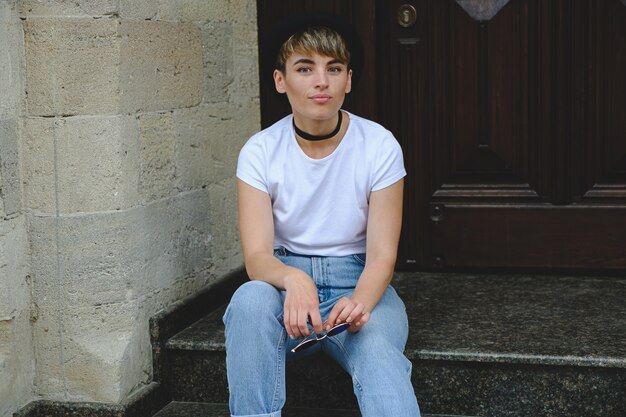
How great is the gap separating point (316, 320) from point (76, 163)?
0.85m

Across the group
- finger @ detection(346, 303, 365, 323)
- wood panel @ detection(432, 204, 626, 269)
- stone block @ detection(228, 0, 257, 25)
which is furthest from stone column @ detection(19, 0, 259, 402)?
wood panel @ detection(432, 204, 626, 269)

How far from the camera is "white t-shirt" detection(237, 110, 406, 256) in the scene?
299 centimetres

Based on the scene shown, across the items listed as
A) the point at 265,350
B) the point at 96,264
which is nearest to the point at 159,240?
the point at 96,264

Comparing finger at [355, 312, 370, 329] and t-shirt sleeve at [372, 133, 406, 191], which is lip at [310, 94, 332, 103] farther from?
finger at [355, 312, 370, 329]

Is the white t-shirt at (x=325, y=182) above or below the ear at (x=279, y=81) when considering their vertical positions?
below

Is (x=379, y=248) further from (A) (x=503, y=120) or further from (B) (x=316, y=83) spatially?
(A) (x=503, y=120)

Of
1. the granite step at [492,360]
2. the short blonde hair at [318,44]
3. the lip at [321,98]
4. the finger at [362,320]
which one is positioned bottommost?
the granite step at [492,360]

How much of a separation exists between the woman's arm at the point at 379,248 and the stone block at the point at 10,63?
3.34 feet

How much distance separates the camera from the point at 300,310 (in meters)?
2.70

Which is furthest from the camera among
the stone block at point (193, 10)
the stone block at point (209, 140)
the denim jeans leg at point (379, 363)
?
the stone block at point (209, 140)

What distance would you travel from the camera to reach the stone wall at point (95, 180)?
9.92ft

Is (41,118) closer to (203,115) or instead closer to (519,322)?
(203,115)

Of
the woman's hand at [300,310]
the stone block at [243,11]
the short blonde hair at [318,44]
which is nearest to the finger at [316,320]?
the woman's hand at [300,310]

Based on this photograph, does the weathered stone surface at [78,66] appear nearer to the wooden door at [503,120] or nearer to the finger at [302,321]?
the finger at [302,321]
